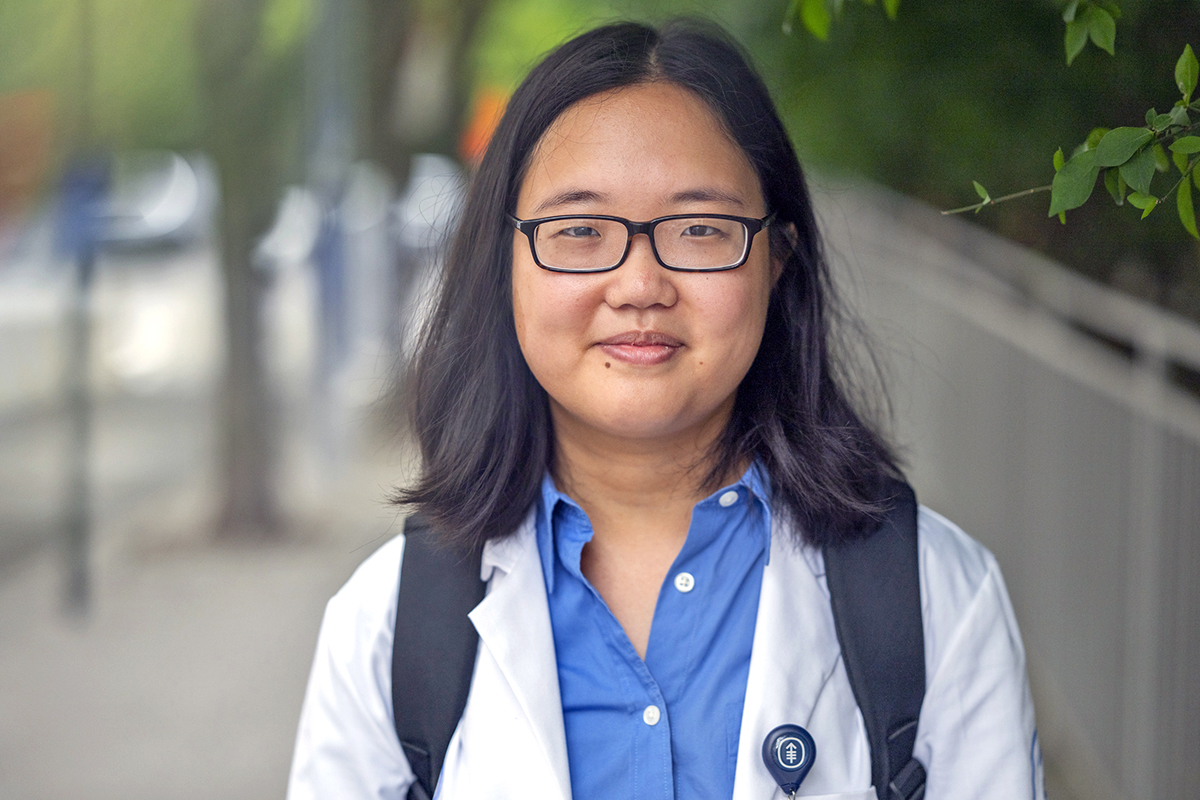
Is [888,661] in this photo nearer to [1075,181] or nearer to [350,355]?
[1075,181]

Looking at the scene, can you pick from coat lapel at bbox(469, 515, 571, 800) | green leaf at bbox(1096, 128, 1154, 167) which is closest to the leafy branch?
green leaf at bbox(1096, 128, 1154, 167)

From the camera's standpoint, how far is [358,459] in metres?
10.6

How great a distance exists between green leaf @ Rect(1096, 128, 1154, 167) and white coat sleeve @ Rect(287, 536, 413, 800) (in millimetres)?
1226

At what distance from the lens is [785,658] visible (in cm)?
182

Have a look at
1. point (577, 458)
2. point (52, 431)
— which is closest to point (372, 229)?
point (52, 431)

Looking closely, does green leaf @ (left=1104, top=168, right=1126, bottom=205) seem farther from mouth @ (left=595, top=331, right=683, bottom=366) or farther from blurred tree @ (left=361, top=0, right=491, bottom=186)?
blurred tree @ (left=361, top=0, right=491, bottom=186)

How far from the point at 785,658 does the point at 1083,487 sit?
2.75 metres

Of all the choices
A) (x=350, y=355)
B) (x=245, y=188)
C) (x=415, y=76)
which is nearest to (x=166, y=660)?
(x=245, y=188)

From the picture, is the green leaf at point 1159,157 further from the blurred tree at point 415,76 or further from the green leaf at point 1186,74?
the blurred tree at point 415,76

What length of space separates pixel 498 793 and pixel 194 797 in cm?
326

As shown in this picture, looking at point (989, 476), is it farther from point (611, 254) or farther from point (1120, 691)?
point (611, 254)

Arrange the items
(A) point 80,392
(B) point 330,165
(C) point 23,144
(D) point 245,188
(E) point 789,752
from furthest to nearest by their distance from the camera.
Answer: (B) point 330,165
(D) point 245,188
(C) point 23,144
(A) point 80,392
(E) point 789,752

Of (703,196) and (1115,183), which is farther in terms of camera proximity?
(703,196)

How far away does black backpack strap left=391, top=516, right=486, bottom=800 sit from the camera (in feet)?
6.07
